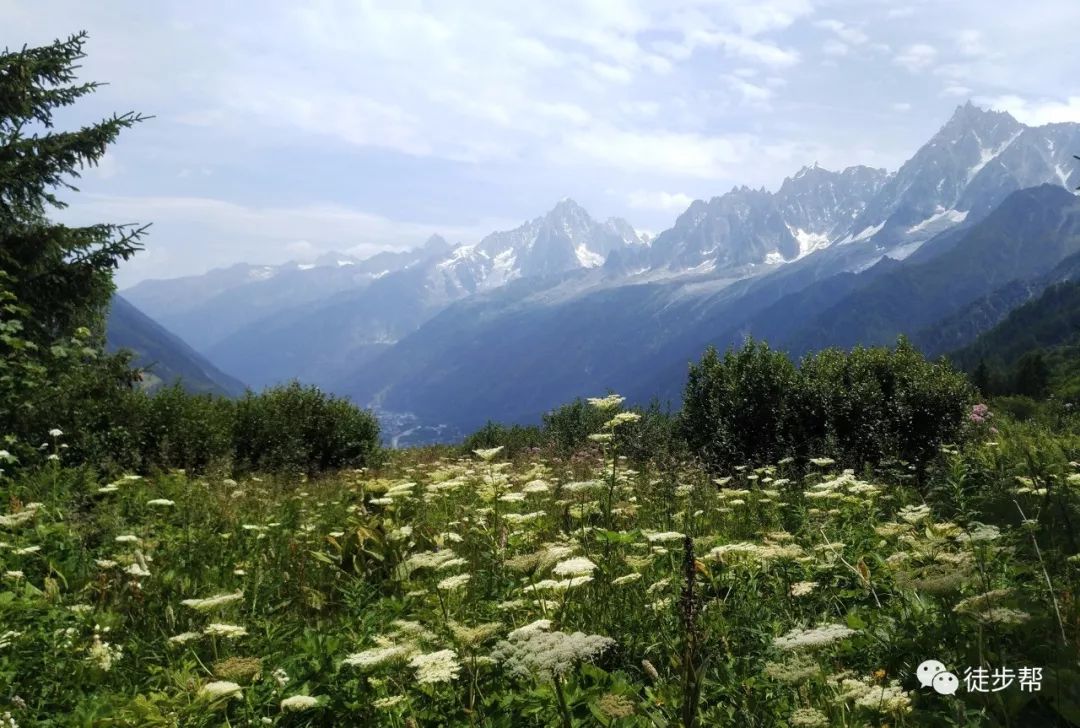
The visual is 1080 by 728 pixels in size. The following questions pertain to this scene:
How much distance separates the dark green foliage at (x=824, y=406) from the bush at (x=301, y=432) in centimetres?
1016

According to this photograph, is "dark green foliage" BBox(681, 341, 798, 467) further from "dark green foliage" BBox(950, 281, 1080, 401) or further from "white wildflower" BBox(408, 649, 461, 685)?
"dark green foliage" BBox(950, 281, 1080, 401)

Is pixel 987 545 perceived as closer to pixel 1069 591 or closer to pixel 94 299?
pixel 1069 591

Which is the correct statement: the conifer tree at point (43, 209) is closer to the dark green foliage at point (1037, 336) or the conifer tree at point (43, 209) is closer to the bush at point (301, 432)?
the bush at point (301, 432)

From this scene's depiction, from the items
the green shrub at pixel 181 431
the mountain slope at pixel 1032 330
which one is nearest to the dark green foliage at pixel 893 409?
the green shrub at pixel 181 431

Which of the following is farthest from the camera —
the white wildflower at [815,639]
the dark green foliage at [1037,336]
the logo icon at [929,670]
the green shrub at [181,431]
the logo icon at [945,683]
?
the dark green foliage at [1037,336]

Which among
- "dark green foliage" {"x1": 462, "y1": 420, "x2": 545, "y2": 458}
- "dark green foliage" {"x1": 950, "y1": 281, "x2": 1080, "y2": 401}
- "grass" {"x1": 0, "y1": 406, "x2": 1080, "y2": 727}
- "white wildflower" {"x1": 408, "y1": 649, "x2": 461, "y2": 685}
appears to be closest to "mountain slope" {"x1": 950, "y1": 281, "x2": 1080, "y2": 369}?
"dark green foliage" {"x1": 950, "y1": 281, "x2": 1080, "y2": 401}

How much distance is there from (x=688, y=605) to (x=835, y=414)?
13773 mm

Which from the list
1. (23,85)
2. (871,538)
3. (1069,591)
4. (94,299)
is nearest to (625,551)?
(871,538)

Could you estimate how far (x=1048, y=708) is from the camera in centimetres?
224

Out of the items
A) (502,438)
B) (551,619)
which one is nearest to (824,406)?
(551,619)

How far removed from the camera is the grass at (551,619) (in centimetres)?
249

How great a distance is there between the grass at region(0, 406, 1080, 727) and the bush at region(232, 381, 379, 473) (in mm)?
11107

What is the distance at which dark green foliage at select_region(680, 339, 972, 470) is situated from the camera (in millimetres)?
13828

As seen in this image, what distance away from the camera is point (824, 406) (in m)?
14.4
